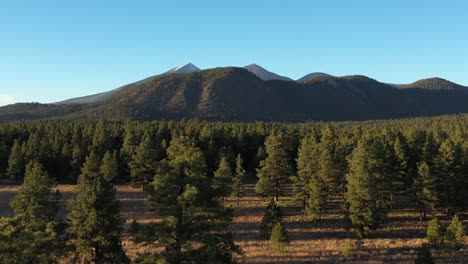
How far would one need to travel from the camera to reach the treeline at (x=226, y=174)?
19391 mm

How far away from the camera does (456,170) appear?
149 feet

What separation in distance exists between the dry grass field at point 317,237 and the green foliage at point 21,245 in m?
10.7

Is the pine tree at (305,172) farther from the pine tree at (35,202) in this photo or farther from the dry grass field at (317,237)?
the pine tree at (35,202)

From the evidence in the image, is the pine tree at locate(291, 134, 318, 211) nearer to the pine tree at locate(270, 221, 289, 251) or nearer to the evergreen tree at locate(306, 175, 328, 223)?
the evergreen tree at locate(306, 175, 328, 223)

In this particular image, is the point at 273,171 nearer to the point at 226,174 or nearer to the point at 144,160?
the point at 226,174

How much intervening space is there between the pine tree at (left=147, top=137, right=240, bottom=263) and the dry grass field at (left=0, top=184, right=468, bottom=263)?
448 inches

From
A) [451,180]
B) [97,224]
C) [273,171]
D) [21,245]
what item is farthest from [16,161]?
[451,180]

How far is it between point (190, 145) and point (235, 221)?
28.3 m

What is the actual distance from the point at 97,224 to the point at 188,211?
779 centimetres

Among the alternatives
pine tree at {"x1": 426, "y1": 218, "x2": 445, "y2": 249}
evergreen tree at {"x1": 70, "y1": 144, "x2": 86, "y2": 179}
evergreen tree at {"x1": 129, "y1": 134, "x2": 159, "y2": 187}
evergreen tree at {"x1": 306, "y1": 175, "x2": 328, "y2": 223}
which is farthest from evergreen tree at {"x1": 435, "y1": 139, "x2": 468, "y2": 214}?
evergreen tree at {"x1": 70, "y1": 144, "x2": 86, "y2": 179}

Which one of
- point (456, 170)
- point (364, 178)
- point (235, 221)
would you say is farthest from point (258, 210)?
point (456, 170)

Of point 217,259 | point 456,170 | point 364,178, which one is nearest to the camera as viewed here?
point 217,259

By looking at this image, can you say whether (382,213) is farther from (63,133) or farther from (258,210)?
(63,133)

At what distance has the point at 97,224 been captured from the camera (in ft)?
78.8
